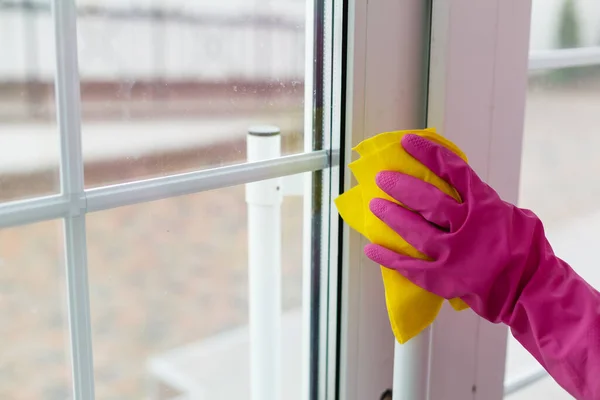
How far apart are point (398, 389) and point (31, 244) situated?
41 centimetres

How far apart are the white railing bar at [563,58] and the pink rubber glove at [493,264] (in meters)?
0.32

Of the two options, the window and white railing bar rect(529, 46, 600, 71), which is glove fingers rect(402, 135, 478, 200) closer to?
the window

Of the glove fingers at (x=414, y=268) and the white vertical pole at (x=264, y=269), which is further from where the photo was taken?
the white vertical pole at (x=264, y=269)

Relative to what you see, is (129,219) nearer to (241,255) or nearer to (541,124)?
(241,255)

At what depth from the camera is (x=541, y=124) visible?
990 millimetres

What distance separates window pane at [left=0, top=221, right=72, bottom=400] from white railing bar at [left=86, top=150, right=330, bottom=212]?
0.15 ft

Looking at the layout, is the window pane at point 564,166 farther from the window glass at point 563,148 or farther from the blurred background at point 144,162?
the blurred background at point 144,162

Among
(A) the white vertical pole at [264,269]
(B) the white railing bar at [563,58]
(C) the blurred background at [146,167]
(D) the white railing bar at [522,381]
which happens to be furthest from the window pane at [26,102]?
(D) the white railing bar at [522,381]

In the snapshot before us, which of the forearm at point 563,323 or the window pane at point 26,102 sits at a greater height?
the window pane at point 26,102

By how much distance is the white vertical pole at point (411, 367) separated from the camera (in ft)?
2.37

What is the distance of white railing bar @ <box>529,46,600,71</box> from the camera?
89 cm

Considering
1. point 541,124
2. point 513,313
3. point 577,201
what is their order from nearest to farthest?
point 513,313 < point 541,124 < point 577,201

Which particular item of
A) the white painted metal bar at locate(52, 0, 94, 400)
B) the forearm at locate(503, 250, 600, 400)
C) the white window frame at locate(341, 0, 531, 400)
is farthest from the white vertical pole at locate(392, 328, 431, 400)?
the white painted metal bar at locate(52, 0, 94, 400)

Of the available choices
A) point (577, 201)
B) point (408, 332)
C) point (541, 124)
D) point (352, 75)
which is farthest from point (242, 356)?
point (577, 201)
